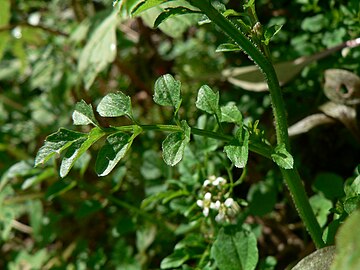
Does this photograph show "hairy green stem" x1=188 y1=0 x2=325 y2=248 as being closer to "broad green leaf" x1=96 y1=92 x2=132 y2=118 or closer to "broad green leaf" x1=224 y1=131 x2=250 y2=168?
"broad green leaf" x1=224 y1=131 x2=250 y2=168

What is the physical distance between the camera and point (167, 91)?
36.0 inches

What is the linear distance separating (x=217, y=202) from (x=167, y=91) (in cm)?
34

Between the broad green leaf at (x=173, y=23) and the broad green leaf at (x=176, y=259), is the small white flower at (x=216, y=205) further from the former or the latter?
the broad green leaf at (x=173, y=23)

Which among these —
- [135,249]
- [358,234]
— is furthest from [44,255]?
[358,234]

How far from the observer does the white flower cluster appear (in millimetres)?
1164

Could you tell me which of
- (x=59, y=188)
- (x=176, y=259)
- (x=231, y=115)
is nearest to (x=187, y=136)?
(x=231, y=115)

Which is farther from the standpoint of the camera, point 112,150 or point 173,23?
point 173,23

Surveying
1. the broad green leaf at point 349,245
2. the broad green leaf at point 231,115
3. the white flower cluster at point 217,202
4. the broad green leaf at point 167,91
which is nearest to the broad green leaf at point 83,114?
the broad green leaf at point 167,91

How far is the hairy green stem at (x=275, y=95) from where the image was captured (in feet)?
2.67

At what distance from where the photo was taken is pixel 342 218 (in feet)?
3.20

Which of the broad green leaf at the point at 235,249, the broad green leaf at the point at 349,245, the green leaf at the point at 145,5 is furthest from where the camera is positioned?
the broad green leaf at the point at 235,249

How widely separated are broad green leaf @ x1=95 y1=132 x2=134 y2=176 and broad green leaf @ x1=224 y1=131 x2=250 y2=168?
149 mm

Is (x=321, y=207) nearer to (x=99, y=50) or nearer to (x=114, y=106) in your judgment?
(x=114, y=106)

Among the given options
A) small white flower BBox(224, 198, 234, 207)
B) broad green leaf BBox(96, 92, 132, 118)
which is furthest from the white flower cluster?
broad green leaf BBox(96, 92, 132, 118)
